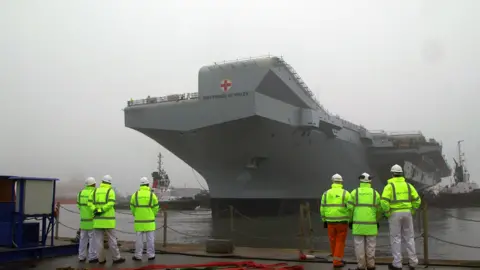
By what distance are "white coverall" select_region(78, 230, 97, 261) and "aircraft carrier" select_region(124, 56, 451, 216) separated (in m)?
12.7

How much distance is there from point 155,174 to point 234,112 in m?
44.3

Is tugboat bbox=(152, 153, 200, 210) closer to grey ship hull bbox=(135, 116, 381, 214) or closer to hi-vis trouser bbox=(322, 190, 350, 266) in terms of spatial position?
grey ship hull bbox=(135, 116, 381, 214)

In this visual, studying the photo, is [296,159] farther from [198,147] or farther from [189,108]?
[189,108]

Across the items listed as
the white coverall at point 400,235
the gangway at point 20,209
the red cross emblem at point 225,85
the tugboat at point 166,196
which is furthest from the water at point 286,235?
the tugboat at point 166,196

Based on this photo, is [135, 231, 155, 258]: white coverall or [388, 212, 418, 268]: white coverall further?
[135, 231, 155, 258]: white coverall

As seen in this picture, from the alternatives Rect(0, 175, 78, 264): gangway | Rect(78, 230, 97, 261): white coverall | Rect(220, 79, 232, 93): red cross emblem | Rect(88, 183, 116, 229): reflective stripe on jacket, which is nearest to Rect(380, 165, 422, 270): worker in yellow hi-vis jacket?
Rect(88, 183, 116, 229): reflective stripe on jacket

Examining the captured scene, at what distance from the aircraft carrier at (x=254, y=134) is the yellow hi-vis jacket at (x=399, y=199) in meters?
13.4

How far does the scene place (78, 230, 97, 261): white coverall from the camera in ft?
23.6

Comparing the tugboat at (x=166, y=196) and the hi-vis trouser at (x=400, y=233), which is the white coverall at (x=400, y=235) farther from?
the tugboat at (x=166, y=196)

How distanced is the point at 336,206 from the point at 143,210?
10.2 feet

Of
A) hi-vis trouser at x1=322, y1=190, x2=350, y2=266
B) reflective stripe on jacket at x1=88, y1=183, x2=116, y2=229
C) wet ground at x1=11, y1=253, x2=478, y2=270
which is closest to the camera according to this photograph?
hi-vis trouser at x1=322, y1=190, x2=350, y2=266

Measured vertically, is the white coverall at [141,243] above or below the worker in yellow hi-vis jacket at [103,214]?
below

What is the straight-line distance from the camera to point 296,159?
24484 mm

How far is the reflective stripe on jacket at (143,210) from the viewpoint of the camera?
7.18 metres
